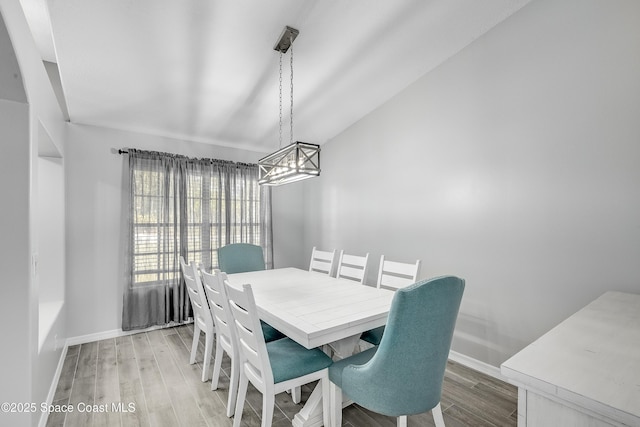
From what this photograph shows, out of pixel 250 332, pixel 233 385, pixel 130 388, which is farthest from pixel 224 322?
pixel 130 388

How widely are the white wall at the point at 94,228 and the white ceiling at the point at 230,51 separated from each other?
241mm

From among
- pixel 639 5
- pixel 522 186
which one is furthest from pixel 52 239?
pixel 639 5

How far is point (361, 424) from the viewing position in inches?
75.4

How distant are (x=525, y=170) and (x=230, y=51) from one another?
255 centimetres

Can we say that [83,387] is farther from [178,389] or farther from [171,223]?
[171,223]

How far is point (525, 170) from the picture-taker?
2.37 metres

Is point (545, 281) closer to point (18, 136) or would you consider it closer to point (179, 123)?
point (18, 136)

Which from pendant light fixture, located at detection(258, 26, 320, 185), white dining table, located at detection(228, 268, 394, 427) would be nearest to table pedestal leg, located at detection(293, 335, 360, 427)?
white dining table, located at detection(228, 268, 394, 427)

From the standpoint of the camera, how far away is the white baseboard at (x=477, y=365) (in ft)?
8.11

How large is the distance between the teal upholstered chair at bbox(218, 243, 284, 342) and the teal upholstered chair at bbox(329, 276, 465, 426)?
7.43 feet

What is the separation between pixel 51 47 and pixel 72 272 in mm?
2205

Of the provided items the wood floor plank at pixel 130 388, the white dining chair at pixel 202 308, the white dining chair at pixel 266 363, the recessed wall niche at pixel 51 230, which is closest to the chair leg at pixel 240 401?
the white dining chair at pixel 266 363

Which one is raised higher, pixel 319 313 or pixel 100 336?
pixel 319 313

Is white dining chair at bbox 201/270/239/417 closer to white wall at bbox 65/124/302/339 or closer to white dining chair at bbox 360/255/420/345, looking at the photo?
white dining chair at bbox 360/255/420/345
